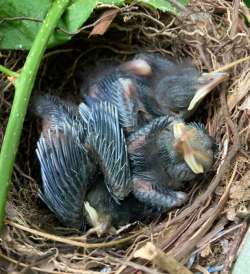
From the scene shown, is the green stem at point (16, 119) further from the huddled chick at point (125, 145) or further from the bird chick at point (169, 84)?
the bird chick at point (169, 84)

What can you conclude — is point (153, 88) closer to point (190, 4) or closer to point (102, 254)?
point (190, 4)

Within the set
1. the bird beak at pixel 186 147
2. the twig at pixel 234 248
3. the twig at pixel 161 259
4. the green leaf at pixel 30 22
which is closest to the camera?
the twig at pixel 161 259

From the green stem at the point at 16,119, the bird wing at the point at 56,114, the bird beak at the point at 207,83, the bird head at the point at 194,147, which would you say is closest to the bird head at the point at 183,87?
the bird beak at the point at 207,83

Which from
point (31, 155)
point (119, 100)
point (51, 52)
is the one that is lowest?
point (31, 155)

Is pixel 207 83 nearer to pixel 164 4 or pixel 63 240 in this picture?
pixel 164 4

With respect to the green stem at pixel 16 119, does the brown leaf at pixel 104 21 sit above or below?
above

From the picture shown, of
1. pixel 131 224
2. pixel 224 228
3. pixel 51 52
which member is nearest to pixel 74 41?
A: pixel 51 52

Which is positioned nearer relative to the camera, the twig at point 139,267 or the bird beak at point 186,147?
the twig at point 139,267
